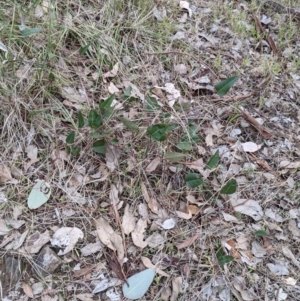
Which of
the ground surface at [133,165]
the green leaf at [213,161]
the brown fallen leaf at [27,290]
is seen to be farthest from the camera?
the green leaf at [213,161]

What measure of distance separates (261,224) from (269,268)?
0.19 m

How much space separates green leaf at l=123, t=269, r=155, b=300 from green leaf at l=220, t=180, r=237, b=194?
1.54 feet

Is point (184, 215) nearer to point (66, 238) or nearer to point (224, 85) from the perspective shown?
point (66, 238)

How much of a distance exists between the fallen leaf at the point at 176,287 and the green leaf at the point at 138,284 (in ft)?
0.31

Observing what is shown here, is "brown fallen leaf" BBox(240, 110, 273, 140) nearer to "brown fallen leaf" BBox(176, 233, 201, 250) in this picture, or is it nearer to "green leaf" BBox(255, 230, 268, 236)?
"green leaf" BBox(255, 230, 268, 236)

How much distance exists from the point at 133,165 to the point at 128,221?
0.82 feet

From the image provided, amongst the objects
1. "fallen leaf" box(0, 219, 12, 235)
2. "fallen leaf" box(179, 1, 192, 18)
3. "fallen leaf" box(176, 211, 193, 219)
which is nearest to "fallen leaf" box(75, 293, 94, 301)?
"fallen leaf" box(0, 219, 12, 235)

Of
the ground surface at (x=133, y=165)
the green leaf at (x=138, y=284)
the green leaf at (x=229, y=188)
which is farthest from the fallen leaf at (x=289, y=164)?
the green leaf at (x=138, y=284)

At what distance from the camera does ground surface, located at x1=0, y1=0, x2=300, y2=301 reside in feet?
4.89

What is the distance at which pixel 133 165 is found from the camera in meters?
1.67

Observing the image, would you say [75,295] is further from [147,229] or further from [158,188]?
[158,188]

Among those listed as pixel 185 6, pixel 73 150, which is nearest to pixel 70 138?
pixel 73 150

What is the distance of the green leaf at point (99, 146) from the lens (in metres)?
1.64

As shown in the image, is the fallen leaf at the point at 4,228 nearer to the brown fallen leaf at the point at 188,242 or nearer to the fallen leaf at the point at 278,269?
the brown fallen leaf at the point at 188,242
